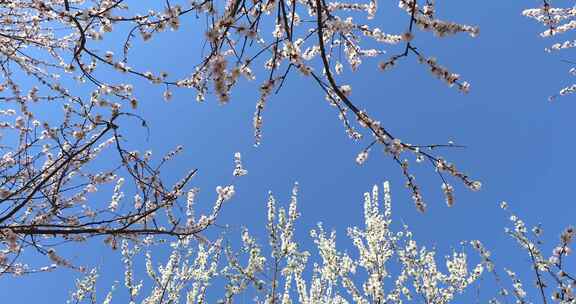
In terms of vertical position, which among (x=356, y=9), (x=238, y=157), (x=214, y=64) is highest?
(x=356, y=9)

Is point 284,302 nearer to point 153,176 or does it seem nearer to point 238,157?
point 238,157

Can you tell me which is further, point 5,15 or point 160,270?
point 160,270

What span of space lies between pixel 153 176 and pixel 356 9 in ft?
6.66

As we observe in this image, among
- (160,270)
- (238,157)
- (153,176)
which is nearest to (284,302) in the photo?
(160,270)

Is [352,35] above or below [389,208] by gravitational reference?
below

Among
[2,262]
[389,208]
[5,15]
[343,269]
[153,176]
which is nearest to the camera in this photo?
[153,176]

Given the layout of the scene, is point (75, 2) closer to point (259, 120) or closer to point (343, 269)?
point (259, 120)

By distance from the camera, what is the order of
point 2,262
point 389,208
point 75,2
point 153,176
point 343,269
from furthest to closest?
point 389,208, point 343,269, point 75,2, point 2,262, point 153,176

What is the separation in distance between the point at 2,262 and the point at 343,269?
718 cm

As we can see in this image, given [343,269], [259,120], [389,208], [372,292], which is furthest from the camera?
[389,208]

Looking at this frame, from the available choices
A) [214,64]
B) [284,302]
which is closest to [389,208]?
[284,302]

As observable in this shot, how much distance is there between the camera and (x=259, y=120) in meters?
2.75

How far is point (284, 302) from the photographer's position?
878 cm

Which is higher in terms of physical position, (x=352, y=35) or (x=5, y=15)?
(x=5, y=15)
